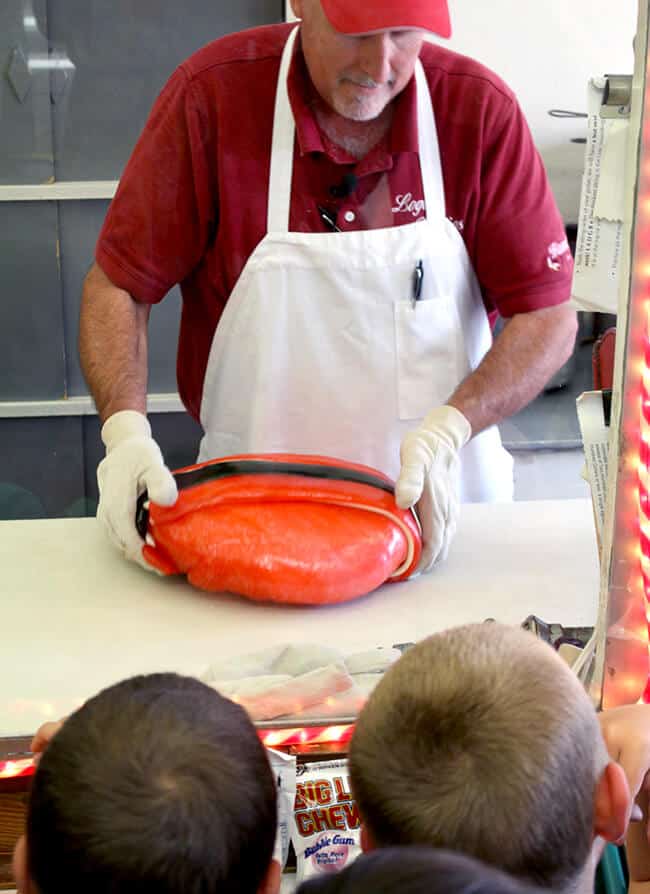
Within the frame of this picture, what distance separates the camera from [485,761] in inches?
27.7

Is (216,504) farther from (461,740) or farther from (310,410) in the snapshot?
(461,740)

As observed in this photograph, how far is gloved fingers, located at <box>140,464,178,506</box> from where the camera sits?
1.52 meters

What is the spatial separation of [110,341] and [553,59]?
122cm

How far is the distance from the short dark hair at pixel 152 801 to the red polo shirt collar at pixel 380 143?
1.26 metres

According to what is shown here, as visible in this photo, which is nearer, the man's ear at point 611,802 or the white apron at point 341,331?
the man's ear at point 611,802

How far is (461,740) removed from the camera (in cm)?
71

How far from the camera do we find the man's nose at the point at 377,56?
1717 millimetres

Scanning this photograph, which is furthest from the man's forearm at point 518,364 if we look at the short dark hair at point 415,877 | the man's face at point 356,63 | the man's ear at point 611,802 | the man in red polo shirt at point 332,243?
the short dark hair at point 415,877

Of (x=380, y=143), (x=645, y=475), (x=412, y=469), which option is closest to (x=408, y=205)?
(x=380, y=143)

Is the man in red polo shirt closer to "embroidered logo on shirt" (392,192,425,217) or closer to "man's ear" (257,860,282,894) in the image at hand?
"embroidered logo on shirt" (392,192,425,217)

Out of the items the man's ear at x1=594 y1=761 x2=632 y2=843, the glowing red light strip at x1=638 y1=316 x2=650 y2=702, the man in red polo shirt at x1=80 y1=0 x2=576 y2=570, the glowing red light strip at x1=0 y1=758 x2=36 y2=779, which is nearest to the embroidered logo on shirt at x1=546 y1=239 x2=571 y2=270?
the man in red polo shirt at x1=80 y1=0 x2=576 y2=570

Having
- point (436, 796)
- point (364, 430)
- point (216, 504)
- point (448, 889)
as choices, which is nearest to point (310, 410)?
point (364, 430)

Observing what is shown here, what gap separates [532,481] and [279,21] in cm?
119

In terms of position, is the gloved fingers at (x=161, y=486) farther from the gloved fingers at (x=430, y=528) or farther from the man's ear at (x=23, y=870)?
the man's ear at (x=23, y=870)
